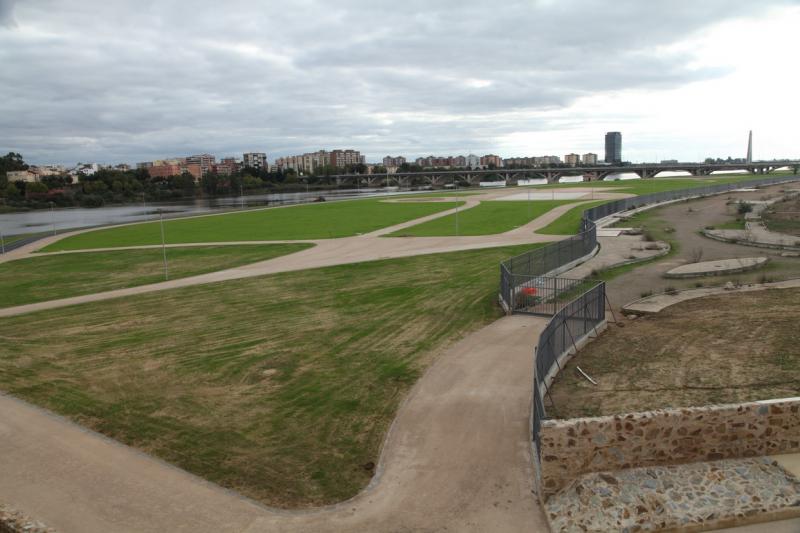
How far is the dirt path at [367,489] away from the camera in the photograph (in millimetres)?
9953

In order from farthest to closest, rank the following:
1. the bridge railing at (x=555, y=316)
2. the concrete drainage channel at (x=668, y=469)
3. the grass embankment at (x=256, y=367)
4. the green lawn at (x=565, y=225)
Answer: the green lawn at (x=565, y=225) → the grass embankment at (x=256, y=367) → the bridge railing at (x=555, y=316) → the concrete drainage channel at (x=668, y=469)

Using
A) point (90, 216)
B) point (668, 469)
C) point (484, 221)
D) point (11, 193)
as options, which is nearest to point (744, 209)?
point (484, 221)

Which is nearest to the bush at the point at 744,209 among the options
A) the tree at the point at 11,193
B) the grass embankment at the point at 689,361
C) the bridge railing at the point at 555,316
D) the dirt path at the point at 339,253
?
the dirt path at the point at 339,253

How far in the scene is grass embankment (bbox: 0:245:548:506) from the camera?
1245 centimetres

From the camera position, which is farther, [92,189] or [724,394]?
[92,189]

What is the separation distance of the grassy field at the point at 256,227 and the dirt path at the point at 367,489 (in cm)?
3913

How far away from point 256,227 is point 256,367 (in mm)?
50118

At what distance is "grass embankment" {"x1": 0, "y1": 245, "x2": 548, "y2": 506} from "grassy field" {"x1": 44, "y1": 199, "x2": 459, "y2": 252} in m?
26.4

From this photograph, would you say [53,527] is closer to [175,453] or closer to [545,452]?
[175,453]

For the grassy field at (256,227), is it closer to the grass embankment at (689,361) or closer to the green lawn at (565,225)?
the green lawn at (565,225)

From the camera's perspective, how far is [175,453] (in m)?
12.6

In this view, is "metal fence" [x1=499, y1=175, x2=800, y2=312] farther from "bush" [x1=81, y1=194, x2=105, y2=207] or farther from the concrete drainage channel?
"bush" [x1=81, y1=194, x2=105, y2=207]

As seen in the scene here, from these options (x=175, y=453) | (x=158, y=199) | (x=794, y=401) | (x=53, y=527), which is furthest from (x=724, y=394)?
(x=158, y=199)

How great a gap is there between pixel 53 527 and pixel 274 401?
5913mm
